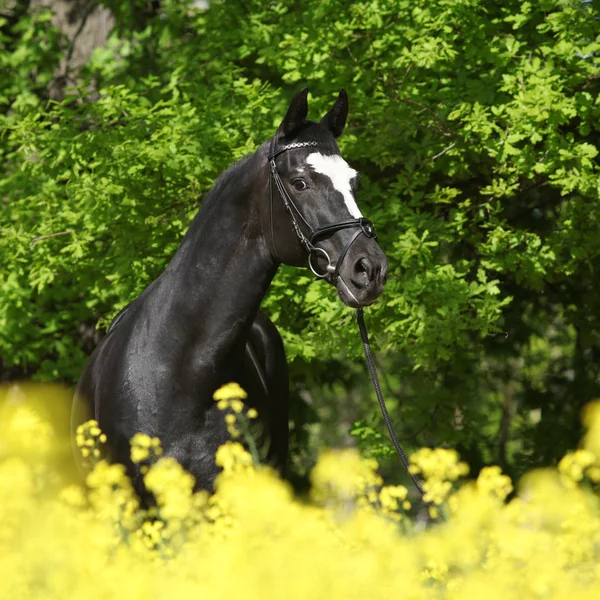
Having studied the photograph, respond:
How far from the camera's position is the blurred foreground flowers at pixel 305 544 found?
226cm

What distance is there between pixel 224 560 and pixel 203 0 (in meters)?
9.22

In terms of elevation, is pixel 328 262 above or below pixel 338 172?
below

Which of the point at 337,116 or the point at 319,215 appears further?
the point at 337,116

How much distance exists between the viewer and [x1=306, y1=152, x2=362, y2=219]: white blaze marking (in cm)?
438

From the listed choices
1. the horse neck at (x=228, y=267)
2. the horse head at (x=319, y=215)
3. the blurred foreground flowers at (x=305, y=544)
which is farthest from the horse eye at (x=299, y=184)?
the blurred foreground flowers at (x=305, y=544)

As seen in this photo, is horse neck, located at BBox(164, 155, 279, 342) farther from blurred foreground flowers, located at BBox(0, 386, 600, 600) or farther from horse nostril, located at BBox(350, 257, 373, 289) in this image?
blurred foreground flowers, located at BBox(0, 386, 600, 600)

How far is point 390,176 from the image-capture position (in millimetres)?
8164

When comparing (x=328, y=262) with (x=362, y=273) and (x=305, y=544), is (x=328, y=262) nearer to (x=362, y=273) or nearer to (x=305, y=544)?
(x=362, y=273)

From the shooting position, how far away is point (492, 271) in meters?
8.38

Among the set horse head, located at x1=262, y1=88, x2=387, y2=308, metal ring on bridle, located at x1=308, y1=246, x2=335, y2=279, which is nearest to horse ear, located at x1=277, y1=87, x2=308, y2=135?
horse head, located at x1=262, y1=88, x2=387, y2=308

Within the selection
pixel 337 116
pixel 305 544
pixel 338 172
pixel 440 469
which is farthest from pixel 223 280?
pixel 305 544

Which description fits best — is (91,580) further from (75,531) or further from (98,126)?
(98,126)

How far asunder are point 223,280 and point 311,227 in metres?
0.47

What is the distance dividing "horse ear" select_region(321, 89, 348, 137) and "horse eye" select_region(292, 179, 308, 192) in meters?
0.55
